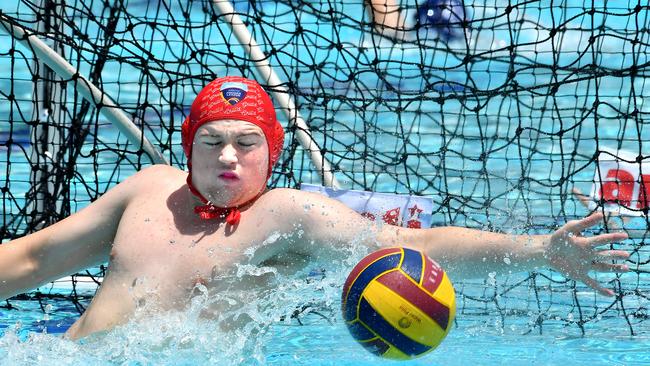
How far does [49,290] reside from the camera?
5.16 meters

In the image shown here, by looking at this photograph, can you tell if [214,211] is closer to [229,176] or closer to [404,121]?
[229,176]

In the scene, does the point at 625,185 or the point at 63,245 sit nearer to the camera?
the point at 63,245

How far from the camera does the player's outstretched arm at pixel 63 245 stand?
3535 mm

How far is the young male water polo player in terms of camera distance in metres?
3.23

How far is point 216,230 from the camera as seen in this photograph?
11.1 feet

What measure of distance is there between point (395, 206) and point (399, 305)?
5.41 feet

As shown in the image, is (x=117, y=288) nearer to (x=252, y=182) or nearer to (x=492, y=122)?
(x=252, y=182)

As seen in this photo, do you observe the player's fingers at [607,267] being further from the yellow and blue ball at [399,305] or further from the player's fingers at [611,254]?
the yellow and blue ball at [399,305]

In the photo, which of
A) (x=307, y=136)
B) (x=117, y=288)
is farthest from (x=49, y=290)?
(x=117, y=288)

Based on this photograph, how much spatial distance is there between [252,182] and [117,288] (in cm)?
59

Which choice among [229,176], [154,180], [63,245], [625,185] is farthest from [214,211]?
[625,185]

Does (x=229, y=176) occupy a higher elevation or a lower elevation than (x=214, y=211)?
higher

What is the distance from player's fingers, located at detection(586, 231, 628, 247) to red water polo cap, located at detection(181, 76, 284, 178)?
1.14m

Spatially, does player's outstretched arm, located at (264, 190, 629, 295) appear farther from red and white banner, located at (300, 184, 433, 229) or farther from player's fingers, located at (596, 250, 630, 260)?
red and white banner, located at (300, 184, 433, 229)
